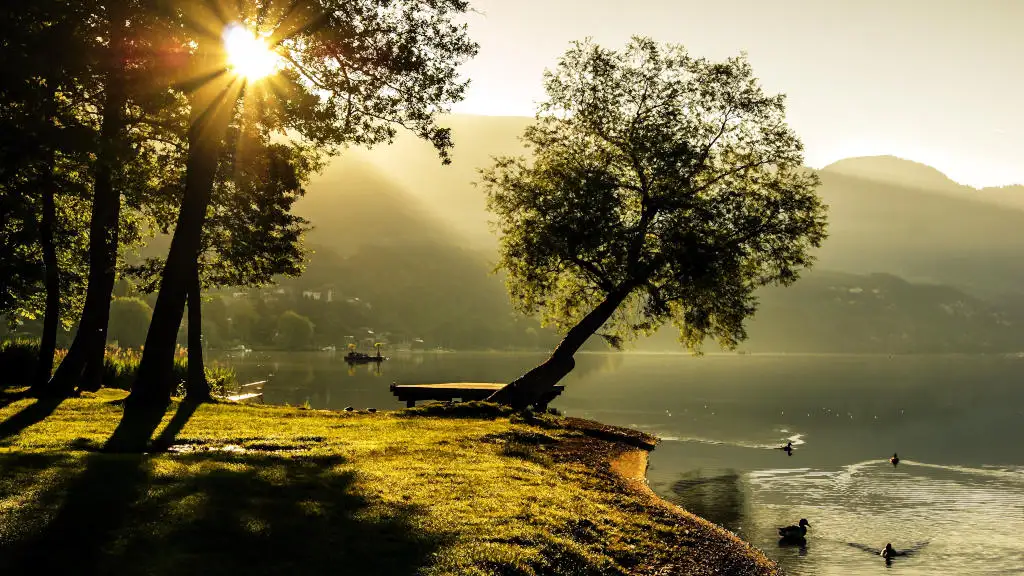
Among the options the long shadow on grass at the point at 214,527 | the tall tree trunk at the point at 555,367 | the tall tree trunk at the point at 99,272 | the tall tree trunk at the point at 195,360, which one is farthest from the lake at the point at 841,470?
the tall tree trunk at the point at 99,272

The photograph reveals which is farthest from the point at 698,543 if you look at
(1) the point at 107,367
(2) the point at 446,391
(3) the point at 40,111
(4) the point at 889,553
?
Result: (1) the point at 107,367

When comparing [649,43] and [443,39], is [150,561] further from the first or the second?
[649,43]

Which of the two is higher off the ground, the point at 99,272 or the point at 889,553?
the point at 99,272

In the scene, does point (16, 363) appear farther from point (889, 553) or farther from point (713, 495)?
point (889, 553)

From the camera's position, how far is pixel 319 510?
1378cm

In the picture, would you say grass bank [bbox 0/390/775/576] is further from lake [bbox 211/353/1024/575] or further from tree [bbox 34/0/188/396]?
tree [bbox 34/0/188/396]

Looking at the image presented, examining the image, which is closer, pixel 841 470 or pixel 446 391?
pixel 841 470

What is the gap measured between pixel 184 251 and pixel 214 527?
17683 millimetres

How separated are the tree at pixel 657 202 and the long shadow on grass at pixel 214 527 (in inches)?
969

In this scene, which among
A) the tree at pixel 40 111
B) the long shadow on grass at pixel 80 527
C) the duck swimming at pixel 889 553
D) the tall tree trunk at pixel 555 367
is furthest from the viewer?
the tall tree trunk at pixel 555 367

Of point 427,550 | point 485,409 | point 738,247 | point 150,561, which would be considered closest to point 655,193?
point 738,247

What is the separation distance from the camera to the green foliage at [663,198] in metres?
37.9

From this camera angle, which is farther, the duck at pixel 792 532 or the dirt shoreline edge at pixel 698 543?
the duck at pixel 792 532

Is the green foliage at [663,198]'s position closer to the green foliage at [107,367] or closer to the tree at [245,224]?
the tree at [245,224]
